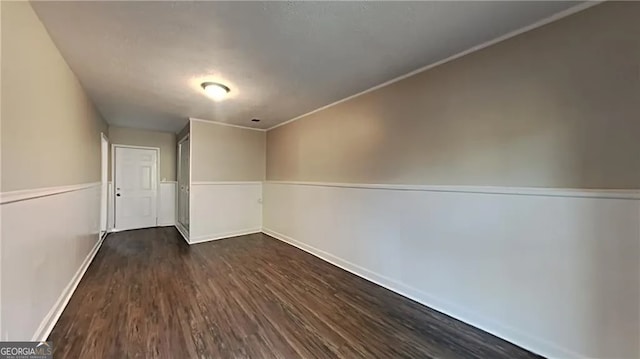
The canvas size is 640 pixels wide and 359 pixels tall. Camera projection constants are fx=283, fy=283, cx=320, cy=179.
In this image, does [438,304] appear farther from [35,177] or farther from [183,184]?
[183,184]

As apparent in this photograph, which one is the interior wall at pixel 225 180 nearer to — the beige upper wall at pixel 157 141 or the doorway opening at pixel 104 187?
the doorway opening at pixel 104 187

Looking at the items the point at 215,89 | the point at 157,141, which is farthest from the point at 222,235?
the point at 215,89

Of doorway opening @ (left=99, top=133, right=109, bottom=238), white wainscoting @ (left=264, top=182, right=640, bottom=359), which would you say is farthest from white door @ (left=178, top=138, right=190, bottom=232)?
white wainscoting @ (left=264, top=182, right=640, bottom=359)

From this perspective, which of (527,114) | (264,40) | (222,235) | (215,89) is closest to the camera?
(527,114)

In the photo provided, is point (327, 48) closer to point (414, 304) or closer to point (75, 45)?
point (75, 45)

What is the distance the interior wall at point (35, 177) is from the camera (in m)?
1.57

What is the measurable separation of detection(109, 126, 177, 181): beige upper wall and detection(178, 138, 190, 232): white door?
0.43m

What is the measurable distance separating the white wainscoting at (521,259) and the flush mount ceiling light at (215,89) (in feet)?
6.66

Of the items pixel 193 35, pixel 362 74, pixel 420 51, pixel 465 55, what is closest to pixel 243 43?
pixel 193 35

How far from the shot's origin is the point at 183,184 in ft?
19.3

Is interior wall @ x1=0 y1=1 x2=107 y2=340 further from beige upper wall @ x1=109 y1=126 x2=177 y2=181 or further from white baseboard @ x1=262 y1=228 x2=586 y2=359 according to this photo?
beige upper wall @ x1=109 y1=126 x2=177 y2=181

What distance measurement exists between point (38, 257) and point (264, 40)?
2.28 meters

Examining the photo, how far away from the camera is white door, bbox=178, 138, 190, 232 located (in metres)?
5.45

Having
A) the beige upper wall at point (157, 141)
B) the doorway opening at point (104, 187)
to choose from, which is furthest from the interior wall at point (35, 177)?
the beige upper wall at point (157, 141)
